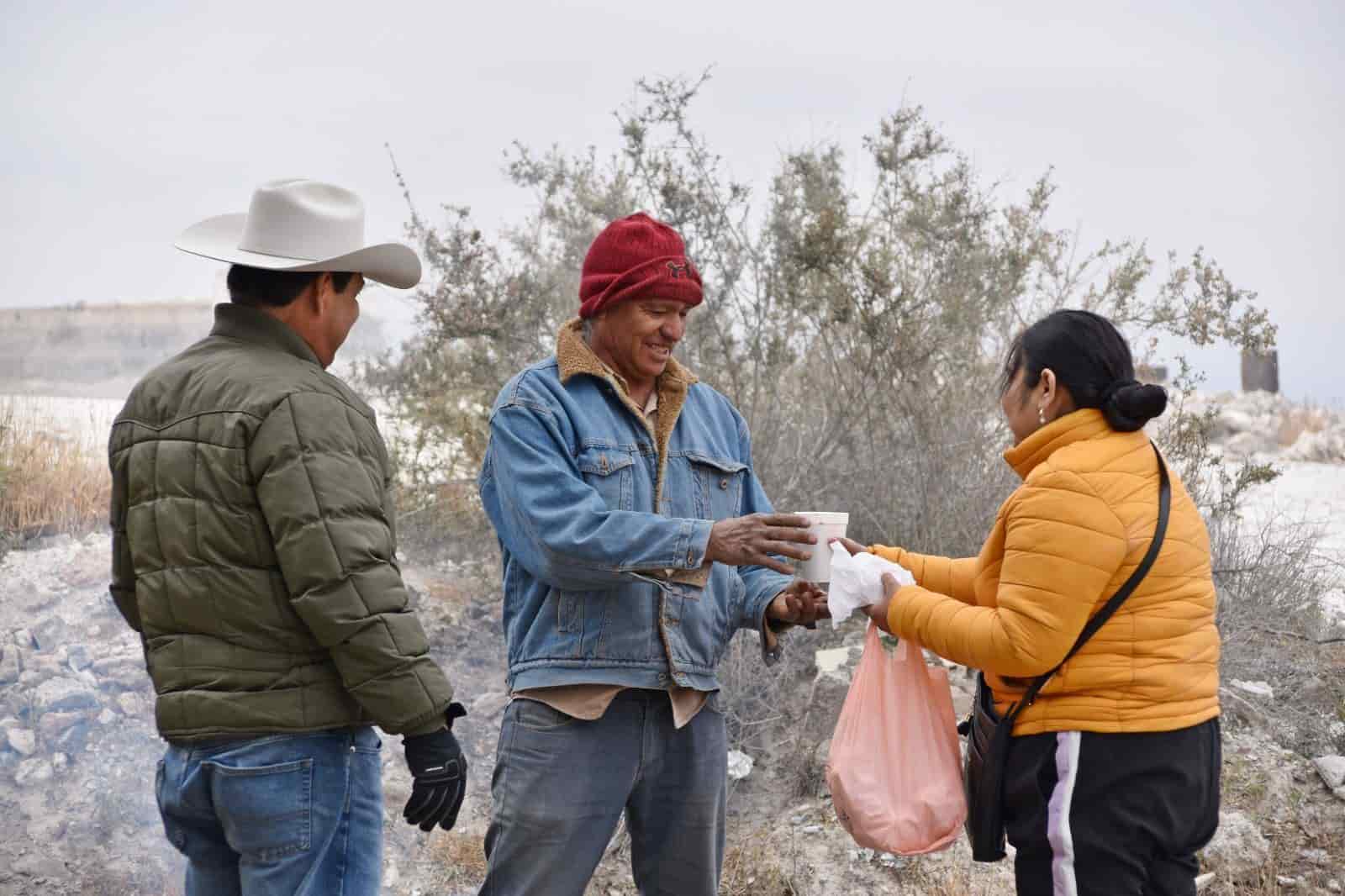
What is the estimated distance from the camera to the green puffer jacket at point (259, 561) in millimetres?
2055

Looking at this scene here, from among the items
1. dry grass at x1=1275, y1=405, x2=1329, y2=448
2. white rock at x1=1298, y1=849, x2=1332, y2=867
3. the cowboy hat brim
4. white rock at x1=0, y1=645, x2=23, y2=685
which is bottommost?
dry grass at x1=1275, y1=405, x2=1329, y2=448

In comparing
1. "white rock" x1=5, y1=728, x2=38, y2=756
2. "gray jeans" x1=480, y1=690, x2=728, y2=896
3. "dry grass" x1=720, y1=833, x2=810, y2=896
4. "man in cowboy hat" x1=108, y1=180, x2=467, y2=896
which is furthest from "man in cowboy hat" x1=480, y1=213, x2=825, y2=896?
"white rock" x1=5, y1=728, x2=38, y2=756

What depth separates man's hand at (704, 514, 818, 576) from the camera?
239 centimetres

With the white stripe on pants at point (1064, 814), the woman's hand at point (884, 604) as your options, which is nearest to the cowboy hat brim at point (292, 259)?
the woman's hand at point (884, 604)

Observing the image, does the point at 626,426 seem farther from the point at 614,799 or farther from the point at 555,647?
the point at 614,799

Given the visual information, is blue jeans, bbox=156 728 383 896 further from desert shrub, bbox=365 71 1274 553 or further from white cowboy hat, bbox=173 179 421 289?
desert shrub, bbox=365 71 1274 553

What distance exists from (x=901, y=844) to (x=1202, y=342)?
470cm

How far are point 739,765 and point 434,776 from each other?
2855 mm

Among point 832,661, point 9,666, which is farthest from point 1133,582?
→ point 9,666

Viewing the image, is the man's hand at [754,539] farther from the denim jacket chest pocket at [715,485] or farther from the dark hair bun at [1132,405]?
the dark hair bun at [1132,405]

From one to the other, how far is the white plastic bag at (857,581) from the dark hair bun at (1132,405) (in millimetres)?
546

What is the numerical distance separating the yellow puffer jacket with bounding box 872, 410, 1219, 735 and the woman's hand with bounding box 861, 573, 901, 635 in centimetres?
19

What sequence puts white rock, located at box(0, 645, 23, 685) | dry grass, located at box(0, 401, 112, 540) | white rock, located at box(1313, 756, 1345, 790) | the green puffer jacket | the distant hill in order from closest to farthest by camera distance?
1. the green puffer jacket
2. white rock, located at box(1313, 756, 1345, 790)
3. white rock, located at box(0, 645, 23, 685)
4. dry grass, located at box(0, 401, 112, 540)
5. the distant hill

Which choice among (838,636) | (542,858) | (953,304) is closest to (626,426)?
(542,858)
